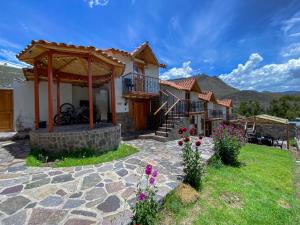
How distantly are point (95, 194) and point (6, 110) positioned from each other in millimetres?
8022

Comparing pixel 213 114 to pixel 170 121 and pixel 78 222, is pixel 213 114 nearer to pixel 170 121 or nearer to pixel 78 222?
pixel 170 121

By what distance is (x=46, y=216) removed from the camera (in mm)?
2812

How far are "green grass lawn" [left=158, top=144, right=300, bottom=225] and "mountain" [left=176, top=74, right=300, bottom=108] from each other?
4512cm

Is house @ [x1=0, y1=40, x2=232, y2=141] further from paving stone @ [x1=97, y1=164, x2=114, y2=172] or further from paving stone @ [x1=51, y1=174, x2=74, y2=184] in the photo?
paving stone @ [x1=51, y1=174, x2=74, y2=184]

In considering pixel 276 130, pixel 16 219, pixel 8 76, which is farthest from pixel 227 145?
pixel 276 130

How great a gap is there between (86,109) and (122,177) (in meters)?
7.19

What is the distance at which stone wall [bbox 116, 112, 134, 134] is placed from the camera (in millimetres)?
11117

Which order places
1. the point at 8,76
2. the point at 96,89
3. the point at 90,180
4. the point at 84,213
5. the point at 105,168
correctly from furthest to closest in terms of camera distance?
the point at 96,89 → the point at 8,76 → the point at 105,168 → the point at 90,180 → the point at 84,213

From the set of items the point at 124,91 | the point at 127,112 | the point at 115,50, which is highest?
the point at 115,50

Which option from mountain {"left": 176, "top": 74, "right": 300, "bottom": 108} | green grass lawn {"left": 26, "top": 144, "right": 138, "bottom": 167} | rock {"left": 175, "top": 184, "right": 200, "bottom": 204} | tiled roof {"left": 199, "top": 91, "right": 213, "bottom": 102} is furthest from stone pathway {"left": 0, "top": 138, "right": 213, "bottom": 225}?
mountain {"left": 176, "top": 74, "right": 300, "bottom": 108}

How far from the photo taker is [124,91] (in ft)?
35.7

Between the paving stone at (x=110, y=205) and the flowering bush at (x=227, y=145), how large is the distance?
4663mm

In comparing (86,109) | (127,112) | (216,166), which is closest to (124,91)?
(127,112)

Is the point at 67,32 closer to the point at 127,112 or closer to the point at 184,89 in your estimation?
the point at 127,112
